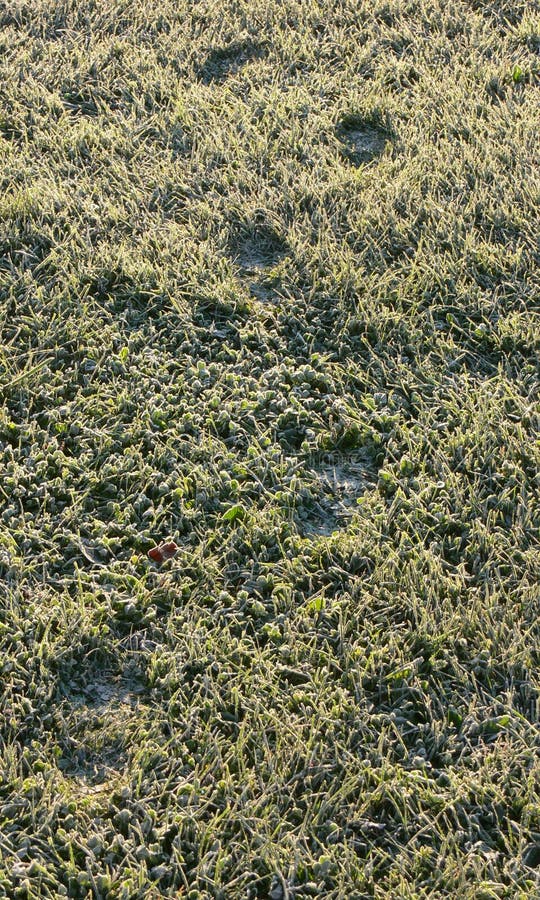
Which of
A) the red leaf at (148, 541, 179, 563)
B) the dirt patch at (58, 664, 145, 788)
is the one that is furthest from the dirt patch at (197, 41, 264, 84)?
the dirt patch at (58, 664, 145, 788)

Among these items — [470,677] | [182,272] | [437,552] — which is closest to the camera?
[470,677]

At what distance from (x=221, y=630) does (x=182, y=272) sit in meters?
1.71

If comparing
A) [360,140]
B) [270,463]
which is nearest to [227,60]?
[360,140]

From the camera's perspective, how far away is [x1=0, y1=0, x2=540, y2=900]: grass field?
241 centimetres

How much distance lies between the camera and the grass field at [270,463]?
241 cm

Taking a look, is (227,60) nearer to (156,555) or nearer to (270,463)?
(270,463)

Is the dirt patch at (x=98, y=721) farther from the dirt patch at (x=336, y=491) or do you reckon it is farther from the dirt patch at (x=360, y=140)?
the dirt patch at (x=360, y=140)

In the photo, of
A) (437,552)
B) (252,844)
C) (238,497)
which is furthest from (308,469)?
(252,844)

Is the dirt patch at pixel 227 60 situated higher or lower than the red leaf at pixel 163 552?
higher

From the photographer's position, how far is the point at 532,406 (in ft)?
11.2

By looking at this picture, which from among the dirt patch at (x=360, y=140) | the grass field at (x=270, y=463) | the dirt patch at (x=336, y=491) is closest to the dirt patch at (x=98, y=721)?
the grass field at (x=270, y=463)

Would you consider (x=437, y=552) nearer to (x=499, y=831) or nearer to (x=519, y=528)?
(x=519, y=528)

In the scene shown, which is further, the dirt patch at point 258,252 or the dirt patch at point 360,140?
the dirt patch at point 360,140

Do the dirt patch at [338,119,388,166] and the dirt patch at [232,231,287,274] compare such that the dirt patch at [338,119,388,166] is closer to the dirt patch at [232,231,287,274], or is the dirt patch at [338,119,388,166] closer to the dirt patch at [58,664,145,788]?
the dirt patch at [232,231,287,274]
